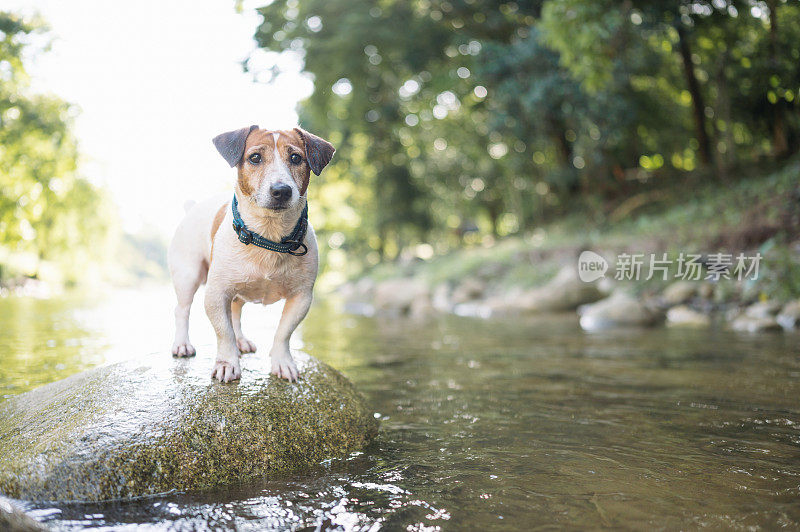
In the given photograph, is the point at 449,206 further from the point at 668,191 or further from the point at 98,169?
the point at 98,169

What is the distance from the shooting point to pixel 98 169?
41625mm

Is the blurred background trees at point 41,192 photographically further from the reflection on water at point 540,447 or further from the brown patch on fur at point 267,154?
the brown patch on fur at point 267,154

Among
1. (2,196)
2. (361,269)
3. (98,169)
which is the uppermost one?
(98,169)

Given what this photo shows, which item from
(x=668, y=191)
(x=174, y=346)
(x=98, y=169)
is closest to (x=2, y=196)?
(x=98, y=169)

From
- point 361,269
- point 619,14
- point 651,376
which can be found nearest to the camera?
point 651,376

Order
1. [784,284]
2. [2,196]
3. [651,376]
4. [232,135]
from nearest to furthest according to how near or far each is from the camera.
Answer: [232,135] → [651,376] → [784,284] → [2,196]

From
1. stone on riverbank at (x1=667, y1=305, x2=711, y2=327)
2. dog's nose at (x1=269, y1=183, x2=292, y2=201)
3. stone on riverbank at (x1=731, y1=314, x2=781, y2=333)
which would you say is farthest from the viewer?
stone on riverbank at (x1=667, y1=305, x2=711, y2=327)

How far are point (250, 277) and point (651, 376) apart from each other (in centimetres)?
458

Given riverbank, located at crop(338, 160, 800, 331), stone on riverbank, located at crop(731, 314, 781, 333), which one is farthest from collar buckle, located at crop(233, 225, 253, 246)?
riverbank, located at crop(338, 160, 800, 331)

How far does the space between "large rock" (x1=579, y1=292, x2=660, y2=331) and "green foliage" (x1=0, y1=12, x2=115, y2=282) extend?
860 inches

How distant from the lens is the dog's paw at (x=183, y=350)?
179 inches

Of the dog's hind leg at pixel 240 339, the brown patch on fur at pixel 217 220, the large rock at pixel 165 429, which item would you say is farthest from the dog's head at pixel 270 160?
the dog's hind leg at pixel 240 339

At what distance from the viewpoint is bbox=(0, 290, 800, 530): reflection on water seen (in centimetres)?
286

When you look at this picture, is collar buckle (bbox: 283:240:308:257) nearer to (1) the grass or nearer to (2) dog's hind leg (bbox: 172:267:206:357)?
(2) dog's hind leg (bbox: 172:267:206:357)
